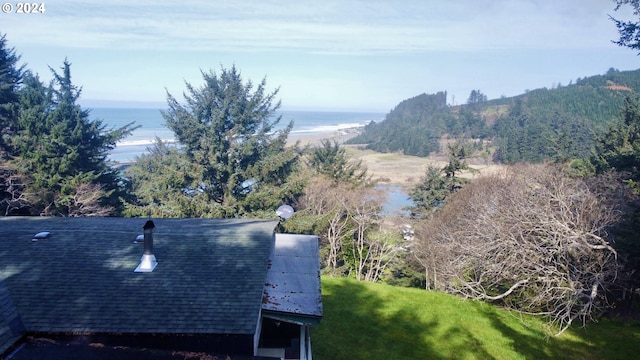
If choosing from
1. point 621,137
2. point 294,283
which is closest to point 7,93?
Result: point 294,283

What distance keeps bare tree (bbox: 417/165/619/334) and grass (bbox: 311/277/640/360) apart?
26.0 inches

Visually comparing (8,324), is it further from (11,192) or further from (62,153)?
(62,153)

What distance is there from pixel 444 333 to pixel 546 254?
431 cm

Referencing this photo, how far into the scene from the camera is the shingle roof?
5934mm

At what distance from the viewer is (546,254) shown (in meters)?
12.6

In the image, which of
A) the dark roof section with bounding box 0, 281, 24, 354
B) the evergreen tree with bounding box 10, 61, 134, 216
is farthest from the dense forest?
the dark roof section with bounding box 0, 281, 24, 354

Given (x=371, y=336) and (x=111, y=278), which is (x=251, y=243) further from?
(x=371, y=336)

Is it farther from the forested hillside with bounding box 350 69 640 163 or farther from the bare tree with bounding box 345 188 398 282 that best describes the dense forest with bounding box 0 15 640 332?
the forested hillside with bounding box 350 69 640 163

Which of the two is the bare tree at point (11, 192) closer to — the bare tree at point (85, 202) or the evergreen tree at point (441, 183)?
the bare tree at point (85, 202)

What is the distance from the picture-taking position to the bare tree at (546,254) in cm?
1161

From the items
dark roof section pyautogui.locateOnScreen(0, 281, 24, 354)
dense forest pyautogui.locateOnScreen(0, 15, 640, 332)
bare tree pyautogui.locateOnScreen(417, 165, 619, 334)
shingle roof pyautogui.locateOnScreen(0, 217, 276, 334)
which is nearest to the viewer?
dark roof section pyautogui.locateOnScreen(0, 281, 24, 354)

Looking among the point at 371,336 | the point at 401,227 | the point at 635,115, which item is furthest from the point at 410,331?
the point at 635,115

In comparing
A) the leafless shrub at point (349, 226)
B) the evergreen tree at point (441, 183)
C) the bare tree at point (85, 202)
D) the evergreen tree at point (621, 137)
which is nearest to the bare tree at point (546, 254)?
the leafless shrub at point (349, 226)

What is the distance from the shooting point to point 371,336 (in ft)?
37.5
